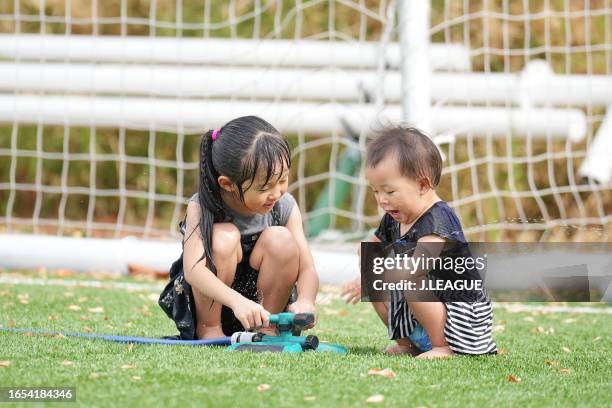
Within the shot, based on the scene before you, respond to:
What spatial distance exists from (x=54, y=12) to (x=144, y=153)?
59.7 inches

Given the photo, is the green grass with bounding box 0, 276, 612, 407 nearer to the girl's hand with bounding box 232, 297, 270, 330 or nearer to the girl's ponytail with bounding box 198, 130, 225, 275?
the girl's hand with bounding box 232, 297, 270, 330

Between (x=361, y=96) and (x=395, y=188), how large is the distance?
9.02ft

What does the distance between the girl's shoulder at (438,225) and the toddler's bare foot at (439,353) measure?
300mm

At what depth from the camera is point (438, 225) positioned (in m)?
2.67

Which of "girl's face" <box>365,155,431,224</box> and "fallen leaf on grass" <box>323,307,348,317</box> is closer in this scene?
"girl's face" <box>365,155,431,224</box>

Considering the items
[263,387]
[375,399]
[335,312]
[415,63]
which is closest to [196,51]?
[415,63]

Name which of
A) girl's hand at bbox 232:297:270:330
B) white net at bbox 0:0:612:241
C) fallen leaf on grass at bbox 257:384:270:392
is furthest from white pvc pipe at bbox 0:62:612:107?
fallen leaf on grass at bbox 257:384:270:392

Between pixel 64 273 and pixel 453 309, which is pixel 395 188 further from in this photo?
pixel 64 273

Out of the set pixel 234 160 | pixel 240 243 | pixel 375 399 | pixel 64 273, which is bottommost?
pixel 64 273

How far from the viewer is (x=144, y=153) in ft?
24.4

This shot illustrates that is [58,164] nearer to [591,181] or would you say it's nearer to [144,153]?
[144,153]

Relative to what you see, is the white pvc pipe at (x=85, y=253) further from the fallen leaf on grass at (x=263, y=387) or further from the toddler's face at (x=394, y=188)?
the fallen leaf on grass at (x=263, y=387)

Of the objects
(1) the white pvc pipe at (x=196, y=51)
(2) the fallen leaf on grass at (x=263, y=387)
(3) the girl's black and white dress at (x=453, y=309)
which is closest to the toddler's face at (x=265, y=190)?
(3) the girl's black and white dress at (x=453, y=309)

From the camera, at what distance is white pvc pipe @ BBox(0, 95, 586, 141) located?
5367mm
